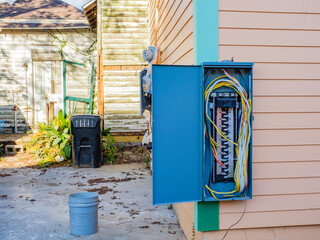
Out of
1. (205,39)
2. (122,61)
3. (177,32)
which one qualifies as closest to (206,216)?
(205,39)

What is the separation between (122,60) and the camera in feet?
32.3

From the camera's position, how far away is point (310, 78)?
135 inches

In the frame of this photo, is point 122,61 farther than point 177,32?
Yes

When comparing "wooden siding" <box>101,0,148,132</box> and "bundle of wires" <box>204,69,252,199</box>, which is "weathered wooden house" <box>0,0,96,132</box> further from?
"bundle of wires" <box>204,69,252,199</box>

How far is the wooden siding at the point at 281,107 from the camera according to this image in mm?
3311

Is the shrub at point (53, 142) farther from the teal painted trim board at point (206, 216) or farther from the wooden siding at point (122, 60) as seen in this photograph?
the teal painted trim board at point (206, 216)

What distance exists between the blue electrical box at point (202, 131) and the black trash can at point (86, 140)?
15.4 ft

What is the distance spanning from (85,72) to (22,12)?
11.2 feet

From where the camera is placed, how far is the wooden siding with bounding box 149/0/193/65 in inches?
140

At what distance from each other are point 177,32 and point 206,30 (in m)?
0.98

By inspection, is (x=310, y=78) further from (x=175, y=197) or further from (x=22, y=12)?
(x=22, y=12)

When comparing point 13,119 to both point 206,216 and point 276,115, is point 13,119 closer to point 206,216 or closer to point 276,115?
point 206,216

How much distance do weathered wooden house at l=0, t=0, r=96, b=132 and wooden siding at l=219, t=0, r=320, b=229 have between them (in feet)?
27.8

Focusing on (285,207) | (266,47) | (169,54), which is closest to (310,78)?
(266,47)
